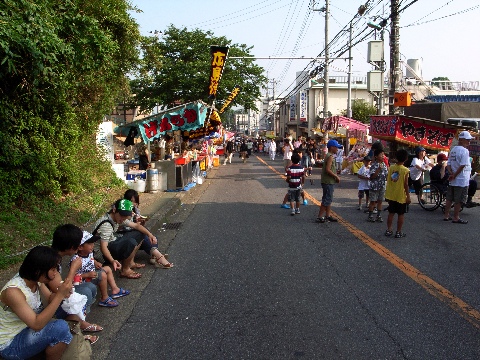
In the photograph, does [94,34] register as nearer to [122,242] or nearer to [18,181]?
[18,181]

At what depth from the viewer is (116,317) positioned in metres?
5.22

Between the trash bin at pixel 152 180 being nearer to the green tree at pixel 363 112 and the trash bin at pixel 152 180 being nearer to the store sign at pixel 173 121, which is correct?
the store sign at pixel 173 121

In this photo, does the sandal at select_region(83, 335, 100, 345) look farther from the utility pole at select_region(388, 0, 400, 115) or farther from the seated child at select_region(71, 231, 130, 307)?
the utility pole at select_region(388, 0, 400, 115)

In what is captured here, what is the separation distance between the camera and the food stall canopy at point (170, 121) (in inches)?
608

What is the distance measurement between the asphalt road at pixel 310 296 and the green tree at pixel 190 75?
25.0m

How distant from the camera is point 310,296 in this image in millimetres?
5652

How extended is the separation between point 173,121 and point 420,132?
26.1 ft

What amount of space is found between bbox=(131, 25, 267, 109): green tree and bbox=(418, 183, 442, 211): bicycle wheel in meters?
23.4

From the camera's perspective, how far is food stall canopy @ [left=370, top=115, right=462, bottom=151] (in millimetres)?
15508

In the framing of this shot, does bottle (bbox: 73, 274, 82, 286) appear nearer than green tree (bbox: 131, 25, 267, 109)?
Yes

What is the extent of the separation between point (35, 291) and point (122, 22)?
33.9 feet

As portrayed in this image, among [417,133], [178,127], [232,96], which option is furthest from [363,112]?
[178,127]

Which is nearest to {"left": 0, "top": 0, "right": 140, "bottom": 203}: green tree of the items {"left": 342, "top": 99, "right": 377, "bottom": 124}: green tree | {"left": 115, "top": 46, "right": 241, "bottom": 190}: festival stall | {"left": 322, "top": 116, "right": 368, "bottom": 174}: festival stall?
{"left": 115, "top": 46, "right": 241, "bottom": 190}: festival stall

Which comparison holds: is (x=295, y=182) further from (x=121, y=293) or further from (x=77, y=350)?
(x=77, y=350)
